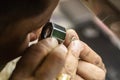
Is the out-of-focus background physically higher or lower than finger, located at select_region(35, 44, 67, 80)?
lower

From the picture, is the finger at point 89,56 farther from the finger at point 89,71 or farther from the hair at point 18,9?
the hair at point 18,9

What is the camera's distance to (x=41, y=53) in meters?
0.59

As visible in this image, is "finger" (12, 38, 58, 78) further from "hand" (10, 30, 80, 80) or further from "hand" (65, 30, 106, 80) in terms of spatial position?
"hand" (65, 30, 106, 80)

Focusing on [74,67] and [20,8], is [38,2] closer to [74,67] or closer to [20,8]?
[20,8]

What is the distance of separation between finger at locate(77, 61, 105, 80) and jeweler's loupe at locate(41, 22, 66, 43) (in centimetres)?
14

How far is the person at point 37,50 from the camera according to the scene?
47 centimetres

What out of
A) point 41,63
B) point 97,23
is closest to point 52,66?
point 41,63

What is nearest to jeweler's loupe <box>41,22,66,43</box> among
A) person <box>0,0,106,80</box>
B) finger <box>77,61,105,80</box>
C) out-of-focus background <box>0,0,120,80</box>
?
person <box>0,0,106,80</box>

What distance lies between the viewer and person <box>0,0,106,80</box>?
0.47 meters

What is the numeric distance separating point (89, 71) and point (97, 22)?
32 cm

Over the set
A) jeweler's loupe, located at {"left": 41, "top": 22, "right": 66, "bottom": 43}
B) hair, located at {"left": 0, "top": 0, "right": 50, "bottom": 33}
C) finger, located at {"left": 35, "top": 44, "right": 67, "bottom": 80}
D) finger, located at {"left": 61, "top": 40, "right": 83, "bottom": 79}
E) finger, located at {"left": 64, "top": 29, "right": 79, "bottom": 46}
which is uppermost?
hair, located at {"left": 0, "top": 0, "right": 50, "bottom": 33}

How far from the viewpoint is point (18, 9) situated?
1.51 feet

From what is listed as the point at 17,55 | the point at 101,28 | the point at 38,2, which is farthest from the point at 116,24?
the point at 38,2

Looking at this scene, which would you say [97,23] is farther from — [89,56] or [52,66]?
[52,66]
